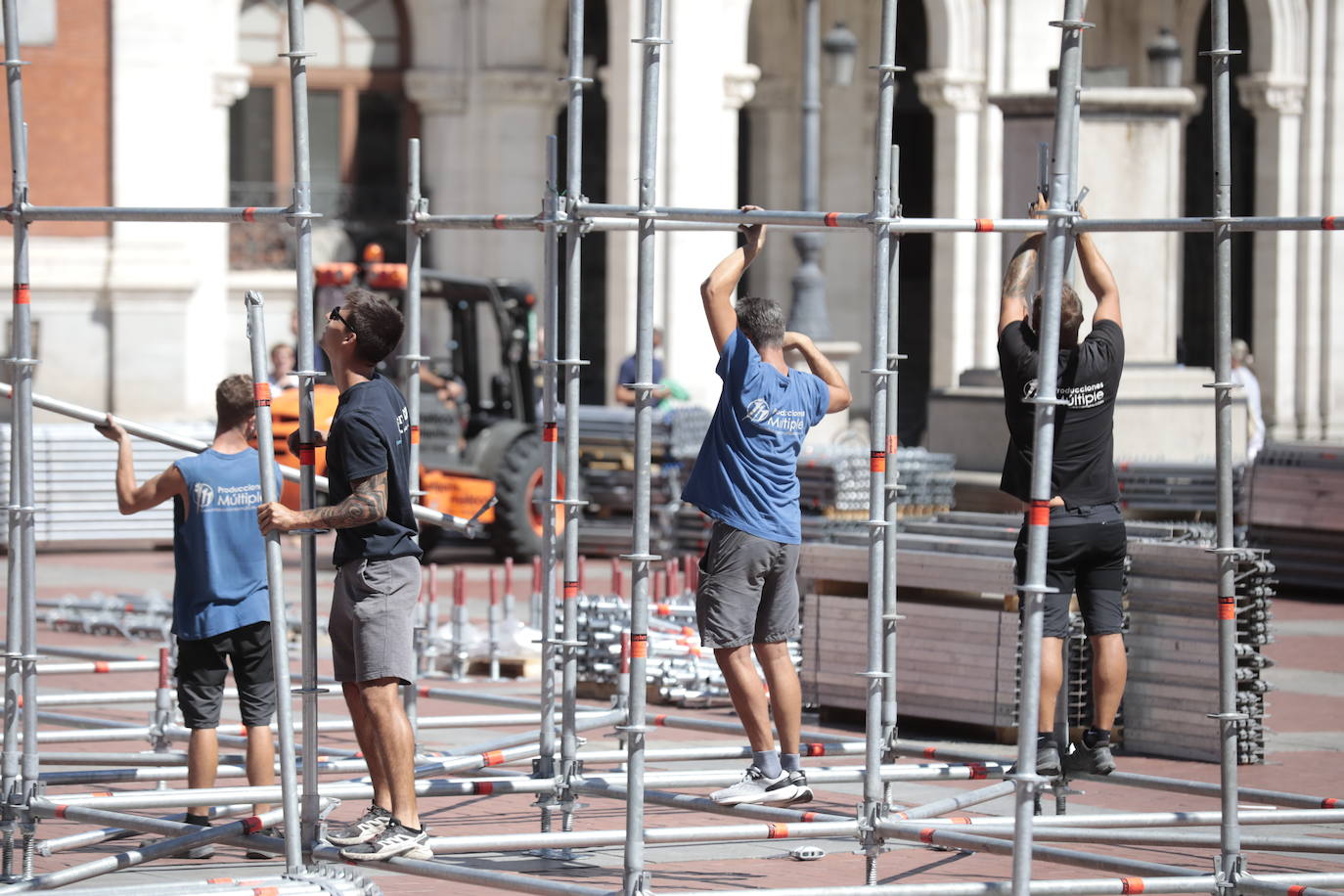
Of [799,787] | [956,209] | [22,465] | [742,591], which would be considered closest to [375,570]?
[22,465]

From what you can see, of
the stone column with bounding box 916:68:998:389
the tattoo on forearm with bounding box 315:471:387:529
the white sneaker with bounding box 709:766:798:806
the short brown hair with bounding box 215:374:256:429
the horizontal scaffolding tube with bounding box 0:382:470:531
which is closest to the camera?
the tattoo on forearm with bounding box 315:471:387:529

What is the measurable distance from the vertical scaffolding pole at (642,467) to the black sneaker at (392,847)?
0.78m

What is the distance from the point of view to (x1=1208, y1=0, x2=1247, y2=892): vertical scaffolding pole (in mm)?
6758

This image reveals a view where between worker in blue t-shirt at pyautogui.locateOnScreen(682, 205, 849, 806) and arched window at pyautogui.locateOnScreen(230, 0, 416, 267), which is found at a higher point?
arched window at pyautogui.locateOnScreen(230, 0, 416, 267)

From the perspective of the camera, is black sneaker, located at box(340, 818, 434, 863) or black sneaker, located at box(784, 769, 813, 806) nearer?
black sneaker, located at box(340, 818, 434, 863)

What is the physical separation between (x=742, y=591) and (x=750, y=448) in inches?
21.2

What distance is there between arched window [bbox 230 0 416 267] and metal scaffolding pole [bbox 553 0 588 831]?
19.3 m

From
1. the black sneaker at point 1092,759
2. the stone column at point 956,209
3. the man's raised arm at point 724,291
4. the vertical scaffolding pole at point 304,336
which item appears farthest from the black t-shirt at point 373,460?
Answer: the stone column at point 956,209

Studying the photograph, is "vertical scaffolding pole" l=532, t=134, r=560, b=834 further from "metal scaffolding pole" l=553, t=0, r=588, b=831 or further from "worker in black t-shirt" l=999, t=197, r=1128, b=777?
"worker in black t-shirt" l=999, t=197, r=1128, b=777

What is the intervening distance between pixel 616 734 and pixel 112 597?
5538 millimetres

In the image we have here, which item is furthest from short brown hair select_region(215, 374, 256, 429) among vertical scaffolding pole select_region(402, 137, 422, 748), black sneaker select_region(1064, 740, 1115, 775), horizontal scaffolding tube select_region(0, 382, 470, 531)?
black sneaker select_region(1064, 740, 1115, 775)

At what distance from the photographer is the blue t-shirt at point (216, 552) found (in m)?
→ 7.93

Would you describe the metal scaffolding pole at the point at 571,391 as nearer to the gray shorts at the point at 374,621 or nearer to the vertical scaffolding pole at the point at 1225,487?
the gray shorts at the point at 374,621

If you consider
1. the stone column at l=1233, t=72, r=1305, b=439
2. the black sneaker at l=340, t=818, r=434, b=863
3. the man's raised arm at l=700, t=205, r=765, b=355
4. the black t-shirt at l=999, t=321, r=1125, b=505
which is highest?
the stone column at l=1233, t=72, r=1305, b=439
